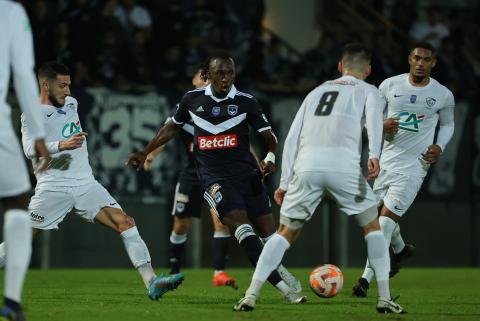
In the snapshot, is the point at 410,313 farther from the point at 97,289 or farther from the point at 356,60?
the point at 97,289

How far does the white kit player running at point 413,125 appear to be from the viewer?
36.2ft

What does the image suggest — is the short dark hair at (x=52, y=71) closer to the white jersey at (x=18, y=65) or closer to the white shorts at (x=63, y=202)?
the white shorts at (x=63, y=202)

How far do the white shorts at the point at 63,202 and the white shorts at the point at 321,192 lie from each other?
2.06 metres

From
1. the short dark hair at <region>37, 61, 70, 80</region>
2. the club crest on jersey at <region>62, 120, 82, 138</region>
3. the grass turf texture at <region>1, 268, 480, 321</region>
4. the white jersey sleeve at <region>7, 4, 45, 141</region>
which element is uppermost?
the white jersey sleeve at <region>7, 4, 45, 141</region>

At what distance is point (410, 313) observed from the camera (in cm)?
875

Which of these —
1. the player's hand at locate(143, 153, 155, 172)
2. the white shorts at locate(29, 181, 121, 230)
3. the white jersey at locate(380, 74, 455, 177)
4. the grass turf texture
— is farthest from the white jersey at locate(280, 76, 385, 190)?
the player's hand at locate(143, 153, 155, 172)

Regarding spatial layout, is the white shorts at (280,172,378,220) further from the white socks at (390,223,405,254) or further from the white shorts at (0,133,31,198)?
the white socks at (390,223,405,254)

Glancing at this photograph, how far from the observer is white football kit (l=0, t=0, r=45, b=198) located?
671cm

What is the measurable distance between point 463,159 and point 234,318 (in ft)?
37.9

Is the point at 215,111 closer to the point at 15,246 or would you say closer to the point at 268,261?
the point at 268,261

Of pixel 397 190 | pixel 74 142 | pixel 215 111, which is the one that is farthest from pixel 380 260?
pixel 74 142

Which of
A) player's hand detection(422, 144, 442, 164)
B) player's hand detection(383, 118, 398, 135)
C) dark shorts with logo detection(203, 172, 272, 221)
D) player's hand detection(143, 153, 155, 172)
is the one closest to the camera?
dark shorts with logo detection(203, 172, 272, 221)


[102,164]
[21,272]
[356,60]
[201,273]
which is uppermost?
[356,60]

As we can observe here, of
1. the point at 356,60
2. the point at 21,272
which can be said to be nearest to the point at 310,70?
the point at 356,60
